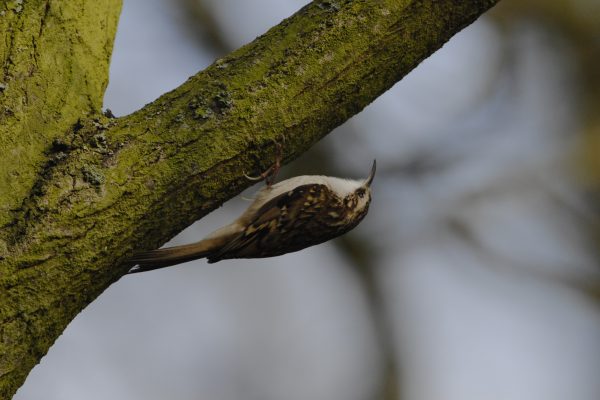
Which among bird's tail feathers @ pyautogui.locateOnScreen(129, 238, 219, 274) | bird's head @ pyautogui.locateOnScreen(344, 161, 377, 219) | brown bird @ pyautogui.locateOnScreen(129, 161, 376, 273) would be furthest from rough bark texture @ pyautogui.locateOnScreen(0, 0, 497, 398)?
bird's head @ pyautogui.locateOnScreen(344, 161, 377, 219)

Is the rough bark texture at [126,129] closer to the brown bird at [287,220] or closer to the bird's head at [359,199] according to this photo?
the brown bird at [287,220]

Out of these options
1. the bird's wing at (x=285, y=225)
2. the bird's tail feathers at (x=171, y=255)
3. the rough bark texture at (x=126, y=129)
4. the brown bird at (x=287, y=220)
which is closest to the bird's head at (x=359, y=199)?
the brown bird at (x=287, y=220)

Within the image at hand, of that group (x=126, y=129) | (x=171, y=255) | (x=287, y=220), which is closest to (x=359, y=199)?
(x=287, y=220)

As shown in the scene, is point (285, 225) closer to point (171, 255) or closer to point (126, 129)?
point (171, 255)

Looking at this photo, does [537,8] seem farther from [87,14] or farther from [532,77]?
[87,14]

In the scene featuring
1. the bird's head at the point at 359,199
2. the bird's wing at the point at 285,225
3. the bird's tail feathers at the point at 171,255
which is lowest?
the bird's tail feathers at the point at 171,255

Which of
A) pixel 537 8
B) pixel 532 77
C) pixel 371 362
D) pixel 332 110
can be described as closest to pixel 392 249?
pixel 371 362
